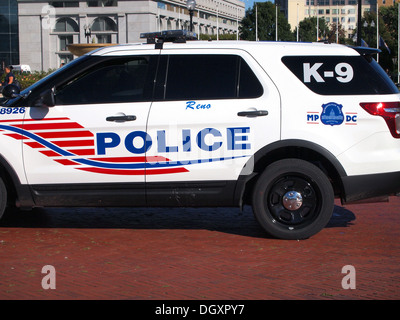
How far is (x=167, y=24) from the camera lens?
104m

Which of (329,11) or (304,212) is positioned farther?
(329,11)

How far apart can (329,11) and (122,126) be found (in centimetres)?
18937

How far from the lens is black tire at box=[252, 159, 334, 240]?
7.05m

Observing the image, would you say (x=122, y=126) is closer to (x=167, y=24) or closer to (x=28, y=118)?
(x=28, y=118)

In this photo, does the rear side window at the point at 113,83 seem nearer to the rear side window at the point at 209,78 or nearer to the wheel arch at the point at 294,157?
the rear side window at the point at 209,78

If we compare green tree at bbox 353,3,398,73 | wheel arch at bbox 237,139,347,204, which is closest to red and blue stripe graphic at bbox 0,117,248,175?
wheel arch at bbox 237,139,347,204

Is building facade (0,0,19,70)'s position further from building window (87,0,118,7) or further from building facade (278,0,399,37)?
building facade (278,0,399,37)

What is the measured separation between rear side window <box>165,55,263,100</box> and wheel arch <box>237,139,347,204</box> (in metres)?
0.59

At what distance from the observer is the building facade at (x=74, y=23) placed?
95.9 meters

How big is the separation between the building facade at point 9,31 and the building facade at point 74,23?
2.85ft

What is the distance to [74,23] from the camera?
101 m

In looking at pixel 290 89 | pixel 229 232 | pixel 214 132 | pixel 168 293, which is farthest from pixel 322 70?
pixel 168 293
